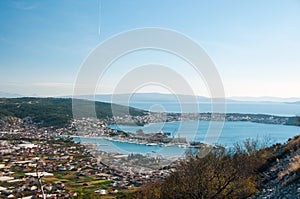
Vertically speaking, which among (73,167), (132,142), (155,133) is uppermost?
(155,133)

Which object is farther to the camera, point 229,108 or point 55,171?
point 229,108

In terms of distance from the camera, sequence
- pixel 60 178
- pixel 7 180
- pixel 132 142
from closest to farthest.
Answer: pixel 7 180
pixel 60 178
pixel 132 142

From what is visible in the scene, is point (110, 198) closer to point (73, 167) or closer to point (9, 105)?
point (73, 167)

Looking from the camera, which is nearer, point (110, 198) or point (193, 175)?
point (193, 175)

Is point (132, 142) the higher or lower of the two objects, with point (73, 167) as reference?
higher

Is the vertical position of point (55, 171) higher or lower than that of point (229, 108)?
lower

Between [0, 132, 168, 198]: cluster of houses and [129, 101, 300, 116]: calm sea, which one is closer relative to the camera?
[129, 101, 300, 116]: calm sea

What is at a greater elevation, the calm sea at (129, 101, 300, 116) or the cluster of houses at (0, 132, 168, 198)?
the calm sea at (129, 101, 300, 116)

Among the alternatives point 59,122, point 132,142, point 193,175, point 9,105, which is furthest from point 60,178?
point 9,105

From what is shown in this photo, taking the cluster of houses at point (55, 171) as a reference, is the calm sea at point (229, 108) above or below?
above

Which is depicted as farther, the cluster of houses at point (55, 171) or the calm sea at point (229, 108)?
the cluster of houses at point (55, 171)

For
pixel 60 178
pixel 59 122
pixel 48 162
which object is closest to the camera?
pixel 60 178
